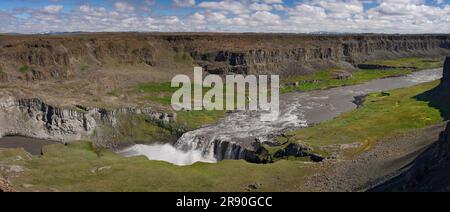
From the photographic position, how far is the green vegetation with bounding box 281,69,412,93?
5271 inches

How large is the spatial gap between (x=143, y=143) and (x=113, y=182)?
36250mm

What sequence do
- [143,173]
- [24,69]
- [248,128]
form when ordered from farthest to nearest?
[24,69] < [248,128] < [143,173]

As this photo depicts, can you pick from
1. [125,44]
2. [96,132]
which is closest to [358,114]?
[96,132]

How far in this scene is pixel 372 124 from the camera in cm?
7475

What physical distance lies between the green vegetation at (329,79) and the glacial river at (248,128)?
739cm

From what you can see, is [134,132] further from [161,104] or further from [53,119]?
[161,104]

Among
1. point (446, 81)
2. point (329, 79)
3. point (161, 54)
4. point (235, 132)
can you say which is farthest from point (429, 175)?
point (161, 54)

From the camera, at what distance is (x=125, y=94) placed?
106625 mm

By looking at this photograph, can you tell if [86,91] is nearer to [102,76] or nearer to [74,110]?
[102,76]

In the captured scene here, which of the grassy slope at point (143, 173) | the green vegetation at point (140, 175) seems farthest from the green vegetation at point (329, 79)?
the green vegetation at point (140, 175)

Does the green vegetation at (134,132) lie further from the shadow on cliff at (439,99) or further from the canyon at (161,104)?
the shadow on cliff at (439,99)

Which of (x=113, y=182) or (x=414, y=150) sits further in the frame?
(x=414, y=150)

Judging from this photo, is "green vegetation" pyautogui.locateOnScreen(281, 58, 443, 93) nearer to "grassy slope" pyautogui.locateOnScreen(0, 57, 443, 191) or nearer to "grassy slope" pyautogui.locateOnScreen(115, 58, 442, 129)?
"grassy slope" pyautogui.locateOnScreen(115, 58, 442, 129)

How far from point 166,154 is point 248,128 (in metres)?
16.8
